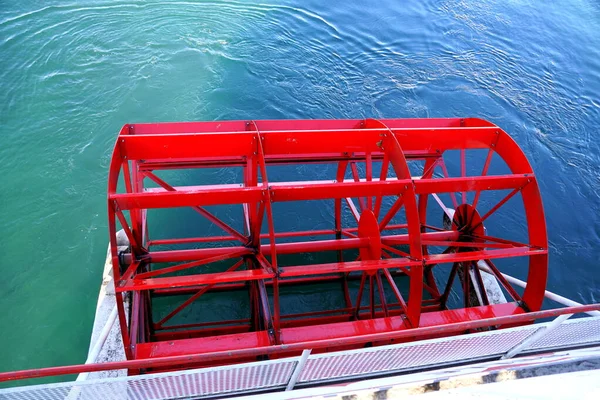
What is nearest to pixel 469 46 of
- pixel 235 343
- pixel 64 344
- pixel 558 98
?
pixel 558 98

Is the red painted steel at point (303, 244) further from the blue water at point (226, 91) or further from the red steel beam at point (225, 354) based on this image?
the blue water at point (226, 91)

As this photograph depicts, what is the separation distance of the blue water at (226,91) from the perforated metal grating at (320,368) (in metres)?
3.48

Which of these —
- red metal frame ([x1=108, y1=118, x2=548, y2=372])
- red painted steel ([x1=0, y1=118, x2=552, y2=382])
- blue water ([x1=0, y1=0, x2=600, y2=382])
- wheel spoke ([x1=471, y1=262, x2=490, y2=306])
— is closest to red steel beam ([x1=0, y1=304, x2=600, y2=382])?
red painted steel ([x1=0, y1=118, x2=552, y2=382])

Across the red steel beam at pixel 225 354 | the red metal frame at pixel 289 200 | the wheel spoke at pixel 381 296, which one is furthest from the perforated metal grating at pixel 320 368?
the wheel spoke at pixel 381 296

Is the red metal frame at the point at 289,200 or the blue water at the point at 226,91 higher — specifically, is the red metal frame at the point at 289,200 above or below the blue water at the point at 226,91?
below

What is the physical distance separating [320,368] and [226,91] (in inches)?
316

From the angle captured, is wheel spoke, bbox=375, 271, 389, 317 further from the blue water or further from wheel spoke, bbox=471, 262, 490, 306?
the blue water

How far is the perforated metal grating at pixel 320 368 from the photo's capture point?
260 centimetres

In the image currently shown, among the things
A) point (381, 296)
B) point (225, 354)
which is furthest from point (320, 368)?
point (381, 296)

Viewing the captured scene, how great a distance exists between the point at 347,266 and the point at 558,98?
10.3 m

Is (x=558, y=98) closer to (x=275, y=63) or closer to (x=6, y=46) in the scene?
(x=275, y=63)

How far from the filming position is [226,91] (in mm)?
9883

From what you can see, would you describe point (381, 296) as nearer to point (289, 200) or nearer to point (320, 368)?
point (289, 200)

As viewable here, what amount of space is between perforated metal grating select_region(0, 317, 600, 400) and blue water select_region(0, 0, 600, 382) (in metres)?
3.48
